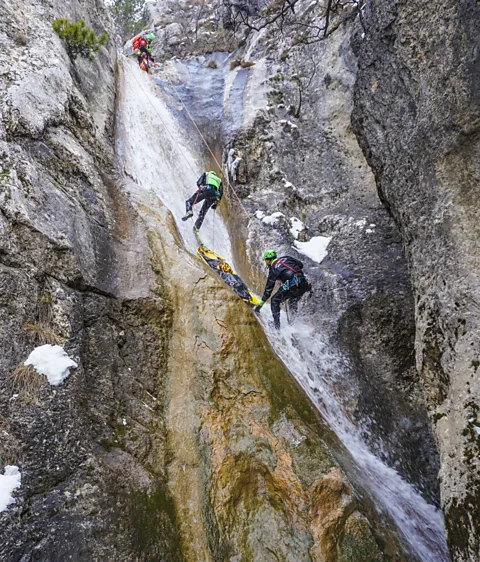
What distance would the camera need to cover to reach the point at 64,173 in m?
7.36

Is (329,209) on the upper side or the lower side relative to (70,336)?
upper

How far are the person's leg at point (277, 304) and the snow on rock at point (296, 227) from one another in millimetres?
2896

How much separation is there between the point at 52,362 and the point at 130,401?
4.35ft

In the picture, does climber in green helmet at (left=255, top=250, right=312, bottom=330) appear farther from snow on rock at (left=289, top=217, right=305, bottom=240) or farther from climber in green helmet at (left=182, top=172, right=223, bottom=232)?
climber in green helmet at (left=182, top=172, right=223, bottom=232)

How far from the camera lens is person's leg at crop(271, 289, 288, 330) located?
8953mm

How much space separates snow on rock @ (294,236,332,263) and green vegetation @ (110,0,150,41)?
28296 mm

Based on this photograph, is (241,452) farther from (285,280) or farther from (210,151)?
(210,151)

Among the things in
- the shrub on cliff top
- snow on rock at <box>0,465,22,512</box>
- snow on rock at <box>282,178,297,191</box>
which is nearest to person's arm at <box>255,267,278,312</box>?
snow on rock at <box>282,178,297,191</box>

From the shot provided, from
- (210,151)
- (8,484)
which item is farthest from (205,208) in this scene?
(8,484)

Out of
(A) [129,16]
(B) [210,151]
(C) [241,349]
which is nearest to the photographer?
(C) [241,349]

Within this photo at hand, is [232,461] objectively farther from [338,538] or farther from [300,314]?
[300,314]

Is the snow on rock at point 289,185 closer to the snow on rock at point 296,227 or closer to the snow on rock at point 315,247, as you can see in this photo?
the snow on rock at point 296,227

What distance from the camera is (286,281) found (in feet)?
28.7

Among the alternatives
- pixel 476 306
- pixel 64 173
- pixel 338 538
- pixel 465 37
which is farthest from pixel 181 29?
pixel 338 538
